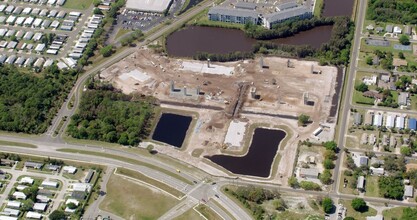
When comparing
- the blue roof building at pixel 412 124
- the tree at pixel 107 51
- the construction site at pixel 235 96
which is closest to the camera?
the construction site at pixel 235 96

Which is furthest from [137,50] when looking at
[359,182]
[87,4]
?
[359,182]

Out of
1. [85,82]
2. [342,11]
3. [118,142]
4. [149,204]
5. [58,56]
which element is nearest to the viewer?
[149,204]

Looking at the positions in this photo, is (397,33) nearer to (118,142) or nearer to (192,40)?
(192,40)

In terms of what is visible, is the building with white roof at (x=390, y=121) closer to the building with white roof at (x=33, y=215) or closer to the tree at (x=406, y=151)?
the tree at (x=406, y=151)

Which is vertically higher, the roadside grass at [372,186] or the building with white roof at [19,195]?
the roadside grass at [372,186]

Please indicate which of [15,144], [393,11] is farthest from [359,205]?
[393,11]

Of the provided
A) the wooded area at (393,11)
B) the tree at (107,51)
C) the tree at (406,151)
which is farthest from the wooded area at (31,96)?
the wooded area at (393,11)

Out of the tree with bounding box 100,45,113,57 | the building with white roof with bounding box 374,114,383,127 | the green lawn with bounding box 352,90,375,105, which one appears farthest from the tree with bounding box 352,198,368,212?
the tree with bounding box 100,45,113,57
